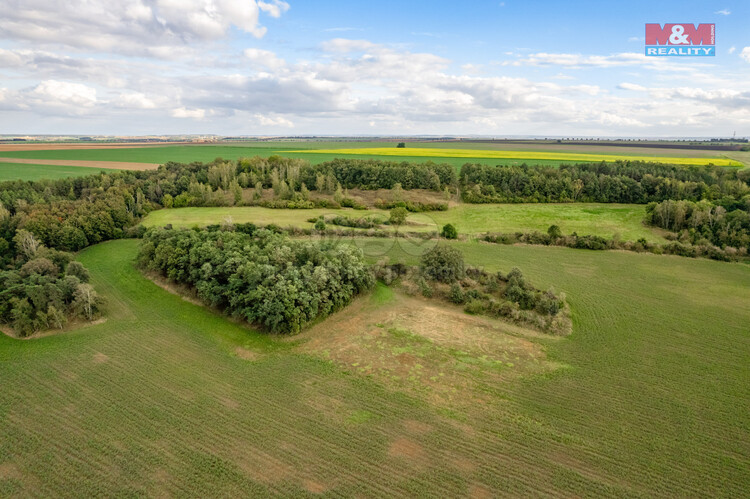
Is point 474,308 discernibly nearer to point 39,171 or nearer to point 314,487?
point 314,487

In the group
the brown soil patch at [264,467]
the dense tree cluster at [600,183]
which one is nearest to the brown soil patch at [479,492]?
the brown soil patch at [264,467]

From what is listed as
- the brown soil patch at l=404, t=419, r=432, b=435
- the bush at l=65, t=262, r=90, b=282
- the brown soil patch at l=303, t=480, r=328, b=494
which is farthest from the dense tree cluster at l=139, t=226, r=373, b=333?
the brown soil patch at l=303, t=480, r=328, b=494

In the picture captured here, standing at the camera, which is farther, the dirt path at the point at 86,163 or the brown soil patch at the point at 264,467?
the dirt path at the point at 86,163

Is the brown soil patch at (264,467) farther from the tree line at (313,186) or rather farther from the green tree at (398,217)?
the tree line at (313,186)

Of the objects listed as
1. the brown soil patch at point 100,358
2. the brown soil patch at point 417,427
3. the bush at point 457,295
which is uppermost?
the bush at point 457,295

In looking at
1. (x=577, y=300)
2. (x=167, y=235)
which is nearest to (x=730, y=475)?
(x=577, y=300)

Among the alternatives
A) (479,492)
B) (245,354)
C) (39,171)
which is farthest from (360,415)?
(39,171)
